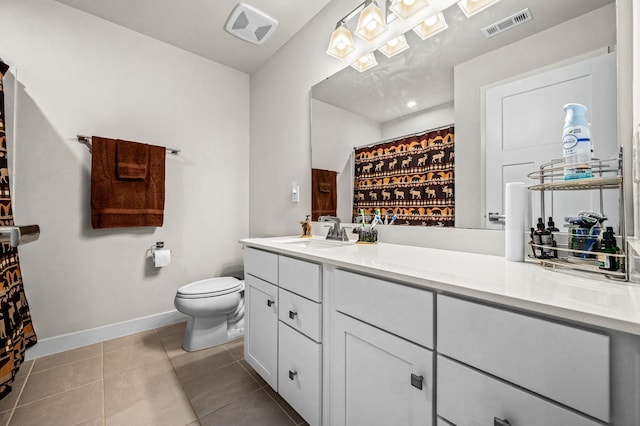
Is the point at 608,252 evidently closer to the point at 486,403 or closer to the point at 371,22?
the point at 486,403

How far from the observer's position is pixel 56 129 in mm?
1878

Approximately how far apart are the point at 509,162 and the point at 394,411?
1002 mm

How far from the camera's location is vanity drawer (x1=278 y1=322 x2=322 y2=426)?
1.08 metres

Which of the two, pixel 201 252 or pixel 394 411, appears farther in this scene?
pixel 201 252

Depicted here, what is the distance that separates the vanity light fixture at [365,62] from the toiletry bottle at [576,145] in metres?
1.09

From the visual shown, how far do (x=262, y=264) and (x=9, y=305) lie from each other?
1389mm

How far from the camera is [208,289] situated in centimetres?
188

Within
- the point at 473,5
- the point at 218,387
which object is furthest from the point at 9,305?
the point at 473,5

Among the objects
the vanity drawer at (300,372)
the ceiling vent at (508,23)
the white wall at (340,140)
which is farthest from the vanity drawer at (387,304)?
the ceiling vent at (508,23)

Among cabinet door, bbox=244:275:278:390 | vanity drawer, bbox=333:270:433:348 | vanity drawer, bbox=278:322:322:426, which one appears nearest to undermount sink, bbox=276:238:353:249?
cabinet door, bbox=244:275:278:390

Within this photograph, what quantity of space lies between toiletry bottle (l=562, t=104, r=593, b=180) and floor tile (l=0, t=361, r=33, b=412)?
2.49 m

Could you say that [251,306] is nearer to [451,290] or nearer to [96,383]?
[96,383]

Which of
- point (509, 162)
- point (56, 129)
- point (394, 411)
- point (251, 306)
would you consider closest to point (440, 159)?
point (509, 162)

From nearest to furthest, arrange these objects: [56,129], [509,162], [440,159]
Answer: [509,162] → [440,159] → [56,129]
